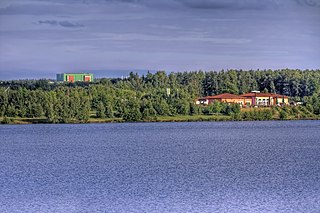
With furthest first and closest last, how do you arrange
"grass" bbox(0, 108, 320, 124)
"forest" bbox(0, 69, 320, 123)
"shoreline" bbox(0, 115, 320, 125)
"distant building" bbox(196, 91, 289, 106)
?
"distant building" bbox(196, 91, 289, 106) < "grass" bbox(0, 108, 320, 124) < "shoreline" bbox(0, 115, 320, 125) < "forest" bbox(0, 69, 320, 123)

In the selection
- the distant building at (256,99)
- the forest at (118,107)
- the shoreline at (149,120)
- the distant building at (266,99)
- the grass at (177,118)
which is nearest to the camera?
the forest at (118,107)

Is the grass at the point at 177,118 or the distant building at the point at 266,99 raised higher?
the distant building at the point at 266,99

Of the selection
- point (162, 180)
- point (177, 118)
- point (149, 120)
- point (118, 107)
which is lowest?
point (149, 120)

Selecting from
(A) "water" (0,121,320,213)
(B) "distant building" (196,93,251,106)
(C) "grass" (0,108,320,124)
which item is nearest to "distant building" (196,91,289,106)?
(B) "distant building" (196,93,251,106)

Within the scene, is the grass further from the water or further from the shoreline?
the water

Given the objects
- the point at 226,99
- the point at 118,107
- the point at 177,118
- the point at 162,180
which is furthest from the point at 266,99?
the point at 162,180

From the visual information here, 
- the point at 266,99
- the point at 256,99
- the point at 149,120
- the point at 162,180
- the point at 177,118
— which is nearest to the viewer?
the point at 162,180

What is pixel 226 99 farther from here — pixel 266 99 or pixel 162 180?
pixel 162 180

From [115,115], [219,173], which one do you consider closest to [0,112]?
[115,115]

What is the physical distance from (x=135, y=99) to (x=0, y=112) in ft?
89.1

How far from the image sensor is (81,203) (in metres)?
36.2

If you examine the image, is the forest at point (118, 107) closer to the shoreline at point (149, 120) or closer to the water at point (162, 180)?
the shoreline at point (149, 120)

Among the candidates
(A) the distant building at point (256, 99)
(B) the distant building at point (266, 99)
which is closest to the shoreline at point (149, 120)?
(A) the distant building at point (256, 99)

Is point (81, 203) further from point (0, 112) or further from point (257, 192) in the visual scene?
point (0, 112)
